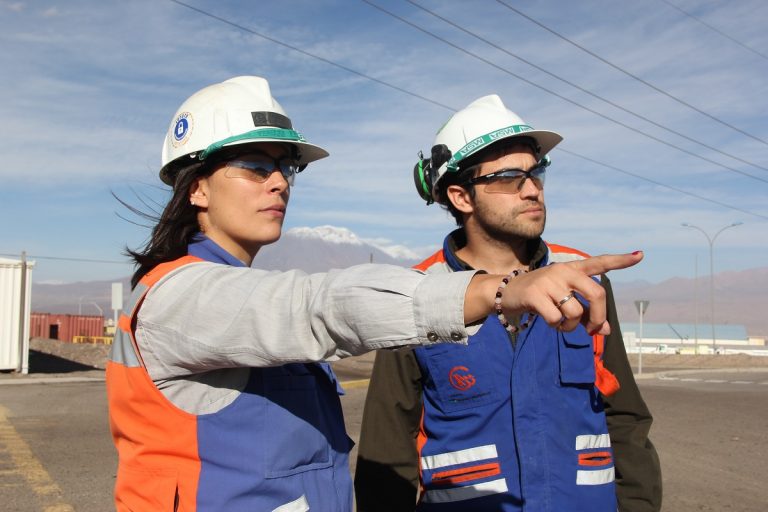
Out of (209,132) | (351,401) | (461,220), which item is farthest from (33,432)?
(209,132)

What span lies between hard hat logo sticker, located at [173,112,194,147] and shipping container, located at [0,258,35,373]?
19.1m

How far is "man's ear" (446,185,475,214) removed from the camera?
3.55 metres

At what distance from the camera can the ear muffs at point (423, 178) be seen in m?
3.83

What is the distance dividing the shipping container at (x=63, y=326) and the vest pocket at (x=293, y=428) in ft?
168

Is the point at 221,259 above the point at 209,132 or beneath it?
beneath

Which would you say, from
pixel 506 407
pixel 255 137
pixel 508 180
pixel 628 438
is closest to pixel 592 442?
pixel 628 438

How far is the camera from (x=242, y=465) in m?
1.94

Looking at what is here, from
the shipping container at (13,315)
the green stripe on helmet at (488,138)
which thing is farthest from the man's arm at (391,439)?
the shipping container at (13,315)

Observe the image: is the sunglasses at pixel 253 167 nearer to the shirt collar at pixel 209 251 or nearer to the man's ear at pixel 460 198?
the shirt collar at pixel 209 251

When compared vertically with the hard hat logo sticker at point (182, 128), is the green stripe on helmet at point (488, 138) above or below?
above

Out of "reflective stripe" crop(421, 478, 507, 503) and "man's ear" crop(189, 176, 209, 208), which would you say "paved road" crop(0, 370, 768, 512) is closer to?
"reflective stripe" crop(421, 478, 507, 503)

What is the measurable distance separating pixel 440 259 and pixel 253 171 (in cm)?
136

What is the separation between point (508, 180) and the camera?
11.2ft

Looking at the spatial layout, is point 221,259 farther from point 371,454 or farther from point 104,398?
point 104,398
